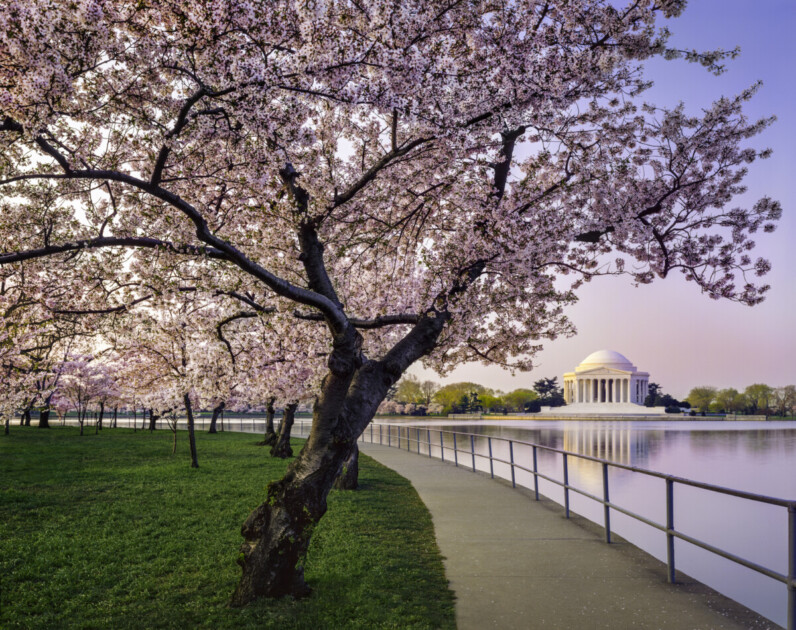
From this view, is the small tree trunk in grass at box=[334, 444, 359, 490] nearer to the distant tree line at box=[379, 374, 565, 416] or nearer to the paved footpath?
the paved footpath

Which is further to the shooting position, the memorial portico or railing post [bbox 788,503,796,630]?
the memorial portico

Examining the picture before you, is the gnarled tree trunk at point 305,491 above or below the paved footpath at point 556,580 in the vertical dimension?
above

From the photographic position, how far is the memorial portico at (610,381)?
392ft

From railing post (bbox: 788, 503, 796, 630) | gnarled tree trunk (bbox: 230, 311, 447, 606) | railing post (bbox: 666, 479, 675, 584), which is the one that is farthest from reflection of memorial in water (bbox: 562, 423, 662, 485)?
railing post (bbox: 788, 503, 796, 630)

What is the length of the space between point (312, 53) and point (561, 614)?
547cm

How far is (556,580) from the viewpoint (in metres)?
6.00

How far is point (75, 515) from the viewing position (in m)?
10.5

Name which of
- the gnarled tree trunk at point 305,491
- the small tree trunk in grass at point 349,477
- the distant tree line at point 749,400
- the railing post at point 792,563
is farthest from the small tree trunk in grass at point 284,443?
the distant tree line at point 749,400

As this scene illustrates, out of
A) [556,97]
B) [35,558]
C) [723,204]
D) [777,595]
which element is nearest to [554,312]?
[723,204]

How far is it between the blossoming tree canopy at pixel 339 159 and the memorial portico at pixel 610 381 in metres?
116

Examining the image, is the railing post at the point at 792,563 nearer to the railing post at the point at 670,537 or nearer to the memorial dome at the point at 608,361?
the railing post at the point at 670,537

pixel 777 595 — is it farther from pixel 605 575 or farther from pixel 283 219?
pixel 283 219

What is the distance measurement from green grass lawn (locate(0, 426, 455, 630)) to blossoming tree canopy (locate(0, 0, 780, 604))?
729 millimetres

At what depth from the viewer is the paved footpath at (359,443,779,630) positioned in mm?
4934
